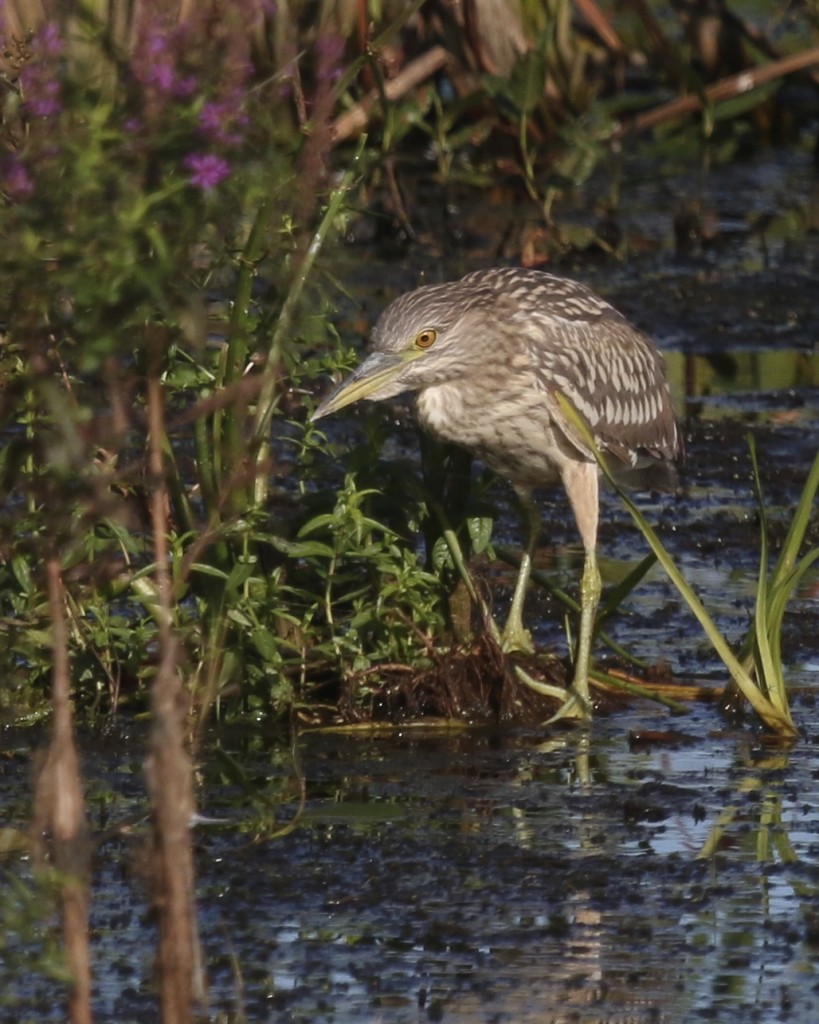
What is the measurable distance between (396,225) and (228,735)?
7.00 metres

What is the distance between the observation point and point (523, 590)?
6977 mm

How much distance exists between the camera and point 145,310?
375 centimetres

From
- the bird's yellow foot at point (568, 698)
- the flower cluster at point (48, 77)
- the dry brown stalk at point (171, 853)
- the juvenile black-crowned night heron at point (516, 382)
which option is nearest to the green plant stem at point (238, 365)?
the juvenile black-crowned night heron at point (516, 382)

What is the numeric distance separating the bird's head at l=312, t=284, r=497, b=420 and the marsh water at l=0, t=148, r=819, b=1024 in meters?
1.02

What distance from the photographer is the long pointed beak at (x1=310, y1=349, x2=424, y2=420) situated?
255 inches

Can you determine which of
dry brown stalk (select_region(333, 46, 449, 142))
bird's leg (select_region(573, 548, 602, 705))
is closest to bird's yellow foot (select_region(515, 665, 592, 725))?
bird's leg (select_region(573, 548, 602, 705))

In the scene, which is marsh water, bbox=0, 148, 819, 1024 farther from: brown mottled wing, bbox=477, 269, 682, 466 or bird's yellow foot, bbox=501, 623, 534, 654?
brown mottled wing, bbox=477, 269, 682, 466

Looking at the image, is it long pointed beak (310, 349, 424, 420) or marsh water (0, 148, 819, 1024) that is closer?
marsh water (0, 148, 819, 1024)

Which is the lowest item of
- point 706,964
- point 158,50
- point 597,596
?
point 706,964

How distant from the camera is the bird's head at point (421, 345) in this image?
6.68m

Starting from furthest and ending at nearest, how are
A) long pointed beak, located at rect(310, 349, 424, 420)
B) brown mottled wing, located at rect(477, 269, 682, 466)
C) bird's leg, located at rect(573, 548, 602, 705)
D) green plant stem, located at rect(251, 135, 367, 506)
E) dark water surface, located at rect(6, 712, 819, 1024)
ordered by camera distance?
brown mottled wing, located at rect(477, 269, 682, 466) < bird's leg, located at rect(573, 548, 602, 705) < long pointed beak, located at rect(310, 349, 424, 420) < green plant stem, located at rect(251, 135, 367, 506) < dark water surface, located at rect(6, 712, 819, 1024)

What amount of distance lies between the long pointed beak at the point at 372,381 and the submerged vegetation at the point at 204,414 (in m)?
0.07

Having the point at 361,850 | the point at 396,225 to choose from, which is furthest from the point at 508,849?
the point at 396,225

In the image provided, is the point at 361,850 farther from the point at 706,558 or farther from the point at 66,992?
the point at 706,558
